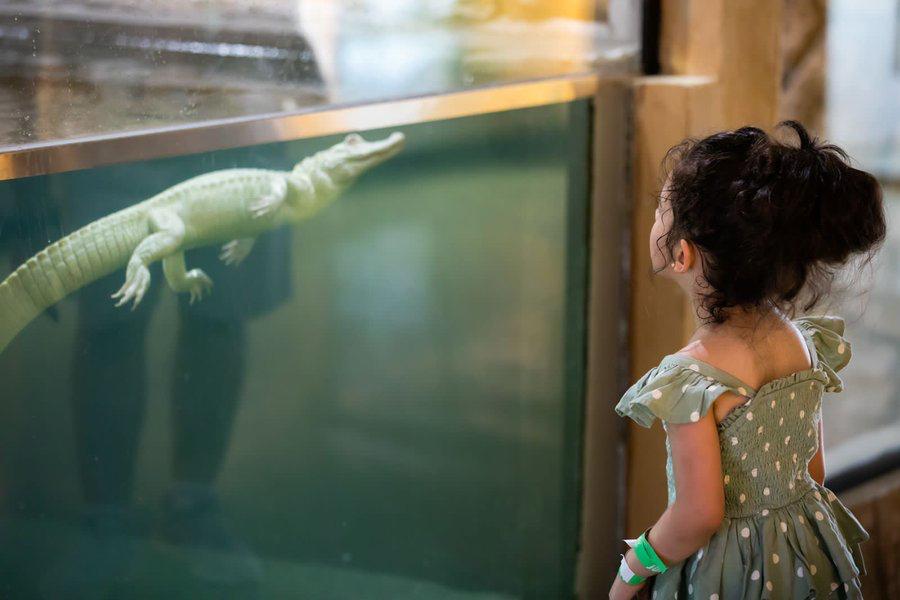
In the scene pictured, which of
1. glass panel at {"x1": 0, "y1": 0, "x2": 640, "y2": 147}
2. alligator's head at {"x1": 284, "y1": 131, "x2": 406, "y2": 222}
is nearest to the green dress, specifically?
alligator's head at {"x1": 284, "y1": 131, "x2": 406, "y2": 222}

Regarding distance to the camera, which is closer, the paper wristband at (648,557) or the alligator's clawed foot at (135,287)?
the paper wristband at (648,557)

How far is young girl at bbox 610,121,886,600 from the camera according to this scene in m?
1.18

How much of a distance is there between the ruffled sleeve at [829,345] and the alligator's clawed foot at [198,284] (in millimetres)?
805

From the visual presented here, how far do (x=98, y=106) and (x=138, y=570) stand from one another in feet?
2.06

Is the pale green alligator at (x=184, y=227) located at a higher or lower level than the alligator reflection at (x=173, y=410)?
higher

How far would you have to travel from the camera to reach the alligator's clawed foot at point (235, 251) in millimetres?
1496

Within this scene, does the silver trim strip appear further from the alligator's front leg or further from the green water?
the alligator's front leg

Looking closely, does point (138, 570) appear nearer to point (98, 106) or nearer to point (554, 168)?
point (98, 106)

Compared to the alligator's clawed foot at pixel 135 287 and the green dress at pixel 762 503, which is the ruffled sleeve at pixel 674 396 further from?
the alligator's clawed foot at pixel 135 287

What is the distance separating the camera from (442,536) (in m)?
1.91

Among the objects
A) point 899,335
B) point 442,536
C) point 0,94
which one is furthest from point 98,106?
point 899,335

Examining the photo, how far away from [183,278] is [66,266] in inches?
6.8

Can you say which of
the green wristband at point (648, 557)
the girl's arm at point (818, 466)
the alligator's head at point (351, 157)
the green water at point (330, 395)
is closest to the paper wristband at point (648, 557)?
the green wristband at point (648, 557)

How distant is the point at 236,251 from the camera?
1509 mm
